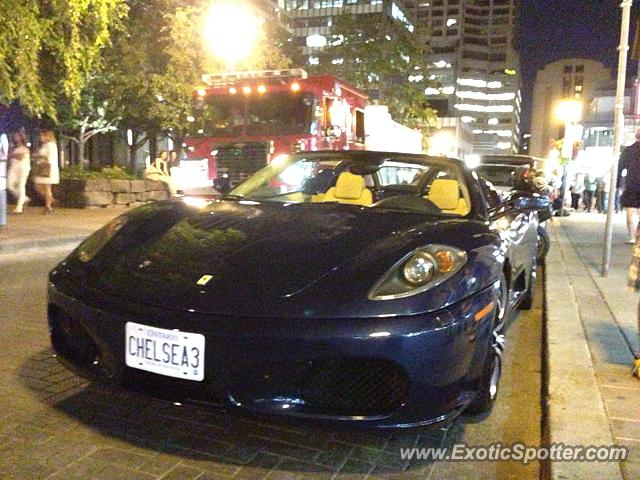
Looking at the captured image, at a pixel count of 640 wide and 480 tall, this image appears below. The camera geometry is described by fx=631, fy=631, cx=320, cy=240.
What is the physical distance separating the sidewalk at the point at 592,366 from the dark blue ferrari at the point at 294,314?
449mm

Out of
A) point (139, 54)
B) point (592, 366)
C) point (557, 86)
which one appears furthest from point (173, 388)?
point (557, 86)

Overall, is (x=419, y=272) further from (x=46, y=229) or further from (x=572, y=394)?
(x=46, y=229)

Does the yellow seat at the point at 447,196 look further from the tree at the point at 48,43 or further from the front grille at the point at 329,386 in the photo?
the tree at the point at 48,43

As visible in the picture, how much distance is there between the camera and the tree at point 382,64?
31.9 meters

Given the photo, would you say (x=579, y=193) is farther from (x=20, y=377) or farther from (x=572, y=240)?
(x=20, y=377)

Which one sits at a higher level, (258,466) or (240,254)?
(240,254)

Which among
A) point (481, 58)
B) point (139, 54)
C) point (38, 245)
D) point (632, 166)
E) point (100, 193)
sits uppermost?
point (481, 58)

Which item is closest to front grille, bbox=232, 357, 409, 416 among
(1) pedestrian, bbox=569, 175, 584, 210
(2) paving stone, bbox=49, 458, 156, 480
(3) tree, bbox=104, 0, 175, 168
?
(2) paving stone, bbox=49, 458, 156, 480

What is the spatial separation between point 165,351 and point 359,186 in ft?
7.21

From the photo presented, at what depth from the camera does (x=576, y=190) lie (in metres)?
23.6

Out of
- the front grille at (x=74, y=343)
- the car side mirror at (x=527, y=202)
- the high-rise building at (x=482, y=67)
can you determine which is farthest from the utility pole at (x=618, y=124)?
the high-rise building at (x=482, y=67)

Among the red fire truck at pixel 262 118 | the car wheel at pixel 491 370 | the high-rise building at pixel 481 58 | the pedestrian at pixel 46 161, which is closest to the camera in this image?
the car wheel at pixel 491 370

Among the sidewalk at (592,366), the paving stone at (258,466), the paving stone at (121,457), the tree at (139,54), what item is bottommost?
the paving stone at (258,466)

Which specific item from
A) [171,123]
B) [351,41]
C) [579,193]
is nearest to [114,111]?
[171,123]
